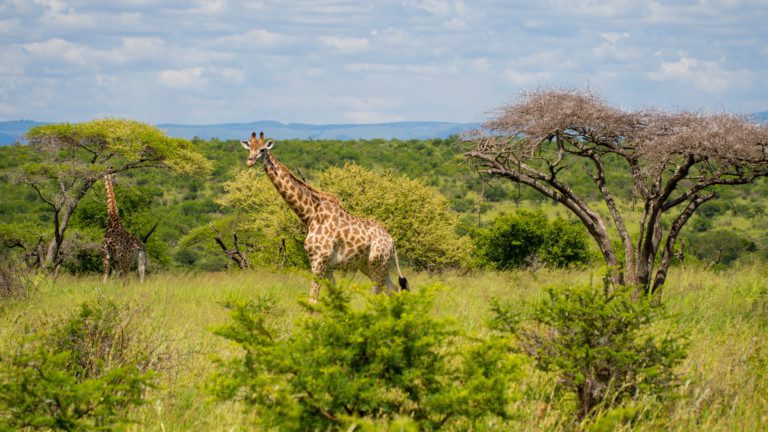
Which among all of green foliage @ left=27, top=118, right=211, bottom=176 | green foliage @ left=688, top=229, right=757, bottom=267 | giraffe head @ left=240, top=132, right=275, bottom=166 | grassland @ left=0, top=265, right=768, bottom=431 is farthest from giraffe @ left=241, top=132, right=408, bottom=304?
green foliage @ left=688, top=229, right=757, bottom=267

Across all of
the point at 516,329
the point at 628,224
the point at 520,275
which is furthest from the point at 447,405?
the point at 628,224

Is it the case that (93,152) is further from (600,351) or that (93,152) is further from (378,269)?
(600,351)

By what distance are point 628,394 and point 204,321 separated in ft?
19.5

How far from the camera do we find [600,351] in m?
6.28

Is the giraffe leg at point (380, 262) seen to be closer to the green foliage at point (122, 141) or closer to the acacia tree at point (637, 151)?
the acacia tree at point (637, 151)

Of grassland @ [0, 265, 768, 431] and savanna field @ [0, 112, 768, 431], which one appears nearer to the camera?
savanna field @ [0, 112, 768, 431]

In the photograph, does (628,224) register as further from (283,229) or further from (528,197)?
(283,229)

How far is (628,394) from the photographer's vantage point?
6473mm

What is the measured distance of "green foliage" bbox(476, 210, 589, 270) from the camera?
976 inches

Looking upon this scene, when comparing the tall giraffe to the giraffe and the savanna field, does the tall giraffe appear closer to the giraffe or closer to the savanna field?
the savanna field

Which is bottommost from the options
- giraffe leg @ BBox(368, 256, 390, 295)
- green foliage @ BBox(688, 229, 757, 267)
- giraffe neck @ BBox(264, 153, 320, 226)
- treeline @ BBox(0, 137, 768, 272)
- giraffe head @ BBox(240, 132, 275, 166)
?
green foliage @ BBox(688, 229, 757, 267)

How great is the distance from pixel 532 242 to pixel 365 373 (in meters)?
21.1

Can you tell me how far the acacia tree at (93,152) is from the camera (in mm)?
21906

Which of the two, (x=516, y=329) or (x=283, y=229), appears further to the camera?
(x=283, y=229)
